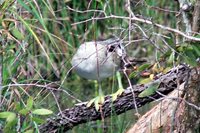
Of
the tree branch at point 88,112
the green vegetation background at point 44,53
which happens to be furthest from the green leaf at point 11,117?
the tree branch at point 88,112

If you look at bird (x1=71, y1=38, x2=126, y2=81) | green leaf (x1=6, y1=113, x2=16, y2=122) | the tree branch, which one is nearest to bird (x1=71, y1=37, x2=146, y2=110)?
bird (x1=71, y1=38, x2=126, y2=81)

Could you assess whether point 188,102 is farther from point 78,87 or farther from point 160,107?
point 78,87

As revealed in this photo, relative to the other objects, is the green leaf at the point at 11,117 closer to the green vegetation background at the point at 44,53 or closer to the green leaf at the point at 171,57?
the green vegetation background at the point at 44,53

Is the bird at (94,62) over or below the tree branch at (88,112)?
over

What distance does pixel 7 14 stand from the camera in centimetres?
319

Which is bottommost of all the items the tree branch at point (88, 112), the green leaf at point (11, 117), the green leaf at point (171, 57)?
the tree branch at point (88, 112)

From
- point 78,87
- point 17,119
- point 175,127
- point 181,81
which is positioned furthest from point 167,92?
point 78,87

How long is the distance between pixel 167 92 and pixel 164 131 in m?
0.22

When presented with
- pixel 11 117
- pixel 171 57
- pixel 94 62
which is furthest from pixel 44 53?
pixel 171 57

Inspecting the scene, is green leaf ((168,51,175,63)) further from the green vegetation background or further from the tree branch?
the tree branch

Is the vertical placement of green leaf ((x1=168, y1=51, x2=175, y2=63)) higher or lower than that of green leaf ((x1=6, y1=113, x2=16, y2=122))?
higher

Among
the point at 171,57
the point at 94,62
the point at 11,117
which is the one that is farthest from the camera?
the point at 94,62

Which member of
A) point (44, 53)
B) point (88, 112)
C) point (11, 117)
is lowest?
point (88, 112)

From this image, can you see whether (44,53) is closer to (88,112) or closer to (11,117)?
(88,112)
